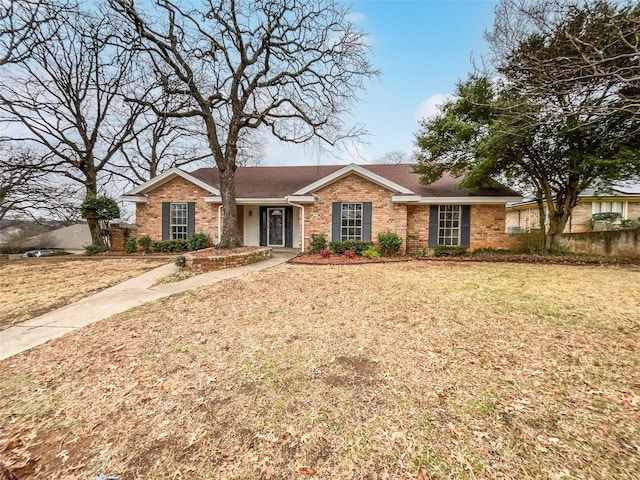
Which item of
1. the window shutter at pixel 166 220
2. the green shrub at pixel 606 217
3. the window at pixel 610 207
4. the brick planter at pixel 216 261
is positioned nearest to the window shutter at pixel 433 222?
the brick planter at pixel 216 261

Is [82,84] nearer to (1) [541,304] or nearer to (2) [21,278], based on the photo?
(2) [21,278]

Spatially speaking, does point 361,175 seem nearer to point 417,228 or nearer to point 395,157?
point 417,228

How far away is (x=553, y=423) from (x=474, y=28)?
12.4 m

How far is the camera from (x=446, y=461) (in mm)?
1882

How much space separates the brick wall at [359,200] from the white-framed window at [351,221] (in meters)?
0.30

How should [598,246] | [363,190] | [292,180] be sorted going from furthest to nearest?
1. [292,180]
2. [363,190]
3. [598,246]

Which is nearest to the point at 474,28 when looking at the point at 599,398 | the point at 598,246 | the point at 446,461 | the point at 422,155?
the point at 422,155

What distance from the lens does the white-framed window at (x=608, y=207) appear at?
57.6 ft

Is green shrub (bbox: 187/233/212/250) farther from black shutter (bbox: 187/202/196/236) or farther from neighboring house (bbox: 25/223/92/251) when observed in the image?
neighboring house (bbox: 25/223/92/251)

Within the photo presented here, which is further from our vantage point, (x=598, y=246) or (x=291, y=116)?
(x=291, y=116)

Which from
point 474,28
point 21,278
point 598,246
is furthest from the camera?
point 598,246

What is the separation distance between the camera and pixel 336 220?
39.2ft

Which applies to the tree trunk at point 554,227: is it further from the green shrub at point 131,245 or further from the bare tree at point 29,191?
the bare tree at point 29,191

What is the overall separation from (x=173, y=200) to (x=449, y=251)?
41.9 feet
